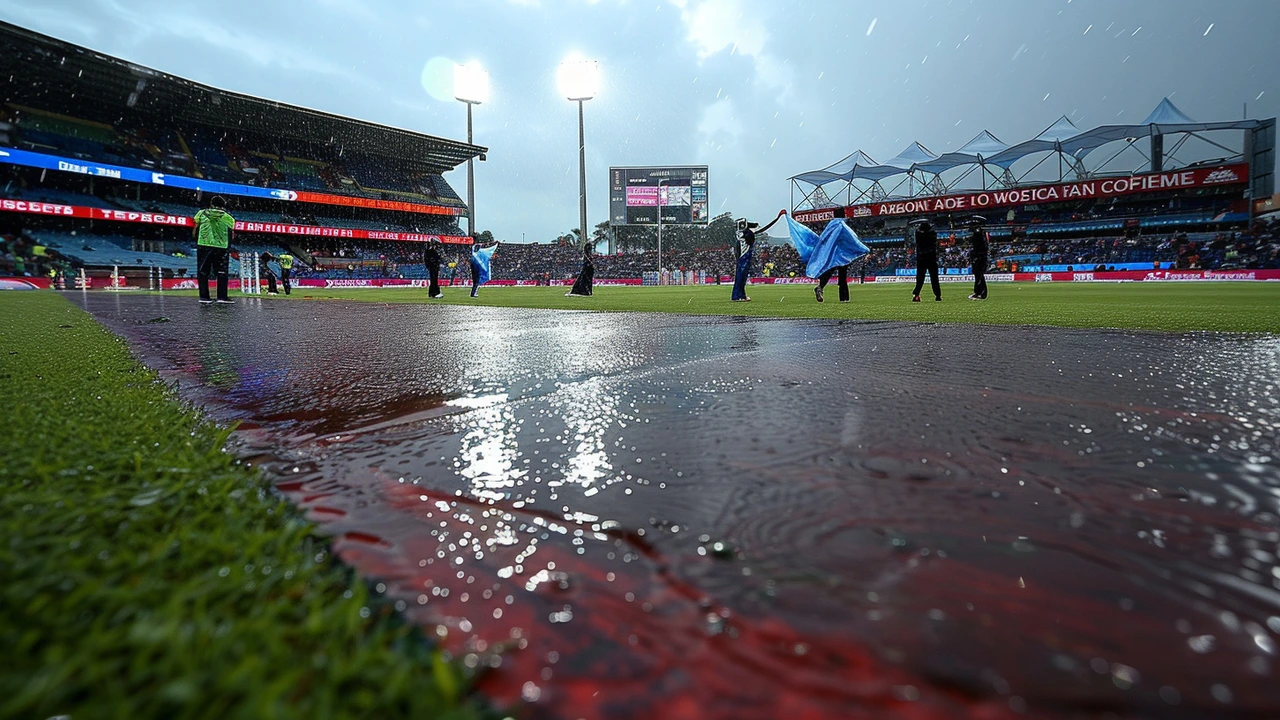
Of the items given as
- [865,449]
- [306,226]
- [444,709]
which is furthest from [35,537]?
[306,226]

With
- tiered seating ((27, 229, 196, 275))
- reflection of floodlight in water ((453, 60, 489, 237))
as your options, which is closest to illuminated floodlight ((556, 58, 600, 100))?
reflection of floodlight in water ((453, 60, 489, 237))

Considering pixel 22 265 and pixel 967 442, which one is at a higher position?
pixel 22 265

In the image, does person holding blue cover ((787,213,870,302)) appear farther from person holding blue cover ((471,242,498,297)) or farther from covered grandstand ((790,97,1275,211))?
covered grandstand ((790,97,1275,211))

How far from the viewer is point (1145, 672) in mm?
534

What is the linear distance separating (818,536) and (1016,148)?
51541 mm

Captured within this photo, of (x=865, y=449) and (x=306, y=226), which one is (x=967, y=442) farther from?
(x=306, y=226)

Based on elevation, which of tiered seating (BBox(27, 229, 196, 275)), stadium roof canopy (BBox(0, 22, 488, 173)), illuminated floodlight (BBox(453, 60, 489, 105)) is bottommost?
tiered seating (BBox(27, 229, 196, 275))

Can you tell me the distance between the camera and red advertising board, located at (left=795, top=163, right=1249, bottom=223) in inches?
1462

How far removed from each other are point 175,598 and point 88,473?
60 cm

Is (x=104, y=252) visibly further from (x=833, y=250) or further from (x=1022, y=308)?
(x=1022, y=308)

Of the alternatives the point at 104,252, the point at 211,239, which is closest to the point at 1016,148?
the point at 211,239

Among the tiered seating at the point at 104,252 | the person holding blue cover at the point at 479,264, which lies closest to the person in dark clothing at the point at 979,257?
the person holding blue cover at the point at 479,264

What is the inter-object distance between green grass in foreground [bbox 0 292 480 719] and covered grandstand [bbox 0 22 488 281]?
35.5m

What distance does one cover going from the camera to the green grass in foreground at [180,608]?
1.52ft
